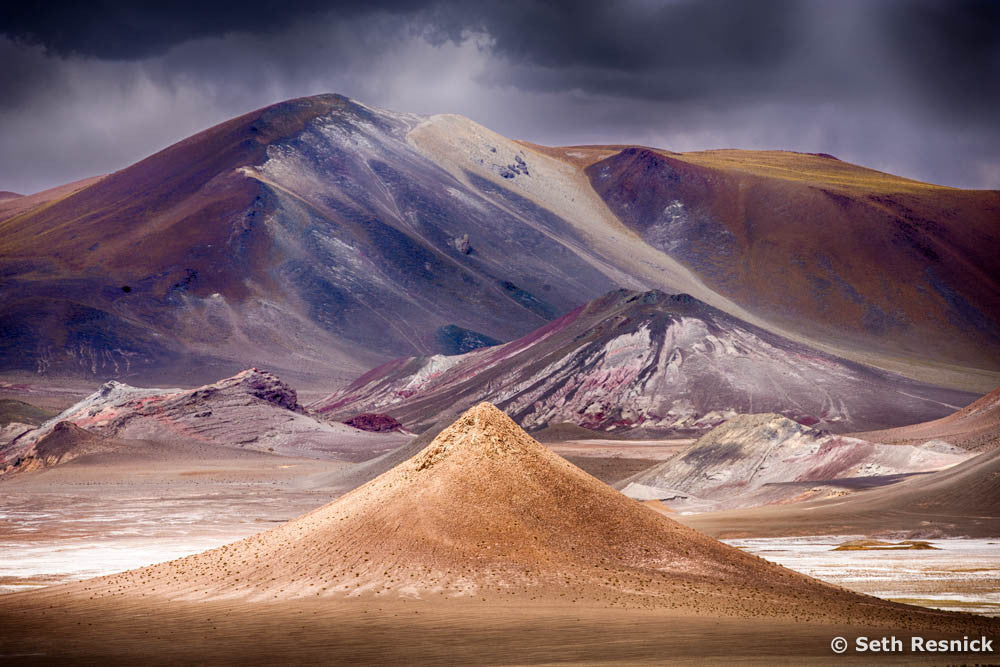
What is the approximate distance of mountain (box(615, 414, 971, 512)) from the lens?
1538 inches

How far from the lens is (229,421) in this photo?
65250 millimetres

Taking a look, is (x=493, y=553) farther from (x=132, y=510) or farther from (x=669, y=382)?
(x=669, y=382)

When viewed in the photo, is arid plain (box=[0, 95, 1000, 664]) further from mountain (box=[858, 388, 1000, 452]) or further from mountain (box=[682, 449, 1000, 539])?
mountain (box=[858, 388, 1000, 452])

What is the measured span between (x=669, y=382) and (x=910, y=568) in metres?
51.4

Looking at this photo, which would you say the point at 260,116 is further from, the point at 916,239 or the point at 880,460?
the point at 880,460

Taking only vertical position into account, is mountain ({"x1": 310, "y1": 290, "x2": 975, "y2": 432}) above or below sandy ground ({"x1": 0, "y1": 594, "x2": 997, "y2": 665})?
above

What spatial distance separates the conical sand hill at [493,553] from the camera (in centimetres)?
1594

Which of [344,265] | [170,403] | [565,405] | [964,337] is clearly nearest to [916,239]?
[964,337]

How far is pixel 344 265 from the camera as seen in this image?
11944 centimetres

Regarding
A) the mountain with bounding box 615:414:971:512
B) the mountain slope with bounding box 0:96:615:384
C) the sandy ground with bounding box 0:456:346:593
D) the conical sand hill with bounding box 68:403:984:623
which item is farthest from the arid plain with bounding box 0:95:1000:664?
the mountain slope with bounding box 0:96:615:384

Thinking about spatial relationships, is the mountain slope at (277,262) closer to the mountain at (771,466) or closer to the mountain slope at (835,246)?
the mountain slope at (835,246)

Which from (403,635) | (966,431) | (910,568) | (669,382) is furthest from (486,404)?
(669,382)

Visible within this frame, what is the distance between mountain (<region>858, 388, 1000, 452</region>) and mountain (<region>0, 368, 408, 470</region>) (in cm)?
2751

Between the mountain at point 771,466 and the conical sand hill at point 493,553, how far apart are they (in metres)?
20.3
